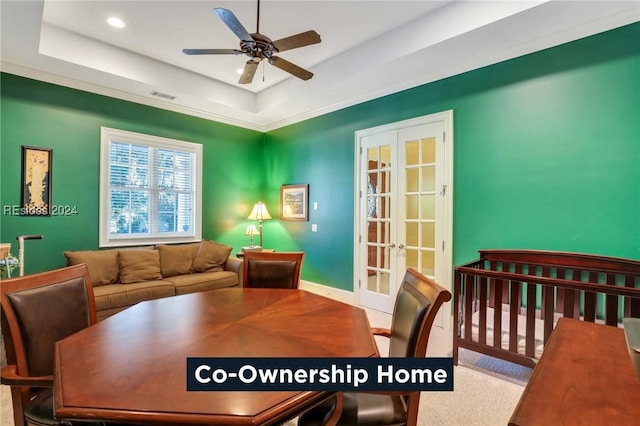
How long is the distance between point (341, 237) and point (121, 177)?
10.3 feet

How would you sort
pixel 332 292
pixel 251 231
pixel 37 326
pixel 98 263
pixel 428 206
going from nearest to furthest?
1. pixel 37 326
2. pixel 98 263
3. pixel 428 206
4. pixel 332 292
5. pixel 251 231

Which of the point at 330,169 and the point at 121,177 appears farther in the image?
the point at 330,169

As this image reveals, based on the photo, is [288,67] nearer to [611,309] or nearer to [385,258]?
[385,258]

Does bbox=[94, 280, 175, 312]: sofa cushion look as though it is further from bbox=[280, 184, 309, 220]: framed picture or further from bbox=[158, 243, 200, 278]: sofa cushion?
bbox=[280, 184, 309, 220]: framed picture

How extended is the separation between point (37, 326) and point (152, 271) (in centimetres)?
243

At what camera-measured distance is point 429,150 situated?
12.0 ft

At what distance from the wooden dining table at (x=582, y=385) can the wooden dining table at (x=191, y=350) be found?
596mm

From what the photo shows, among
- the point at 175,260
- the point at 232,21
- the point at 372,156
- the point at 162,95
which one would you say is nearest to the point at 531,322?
the point at 372,156

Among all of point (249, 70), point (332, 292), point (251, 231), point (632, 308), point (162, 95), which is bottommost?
point (332, 292)

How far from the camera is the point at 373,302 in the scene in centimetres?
417

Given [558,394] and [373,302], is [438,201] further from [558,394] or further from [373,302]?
[558,394]

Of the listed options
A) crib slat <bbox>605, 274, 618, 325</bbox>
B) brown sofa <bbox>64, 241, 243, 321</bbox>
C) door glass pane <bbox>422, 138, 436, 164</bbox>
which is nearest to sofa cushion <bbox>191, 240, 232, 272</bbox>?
brown sofa <bbox>64, 241, 243, 321</bbox>

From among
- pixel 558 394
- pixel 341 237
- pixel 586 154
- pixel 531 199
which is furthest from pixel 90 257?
pixel 586 154

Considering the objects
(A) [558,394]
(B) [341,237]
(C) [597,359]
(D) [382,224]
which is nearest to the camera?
(A) [558,394]
